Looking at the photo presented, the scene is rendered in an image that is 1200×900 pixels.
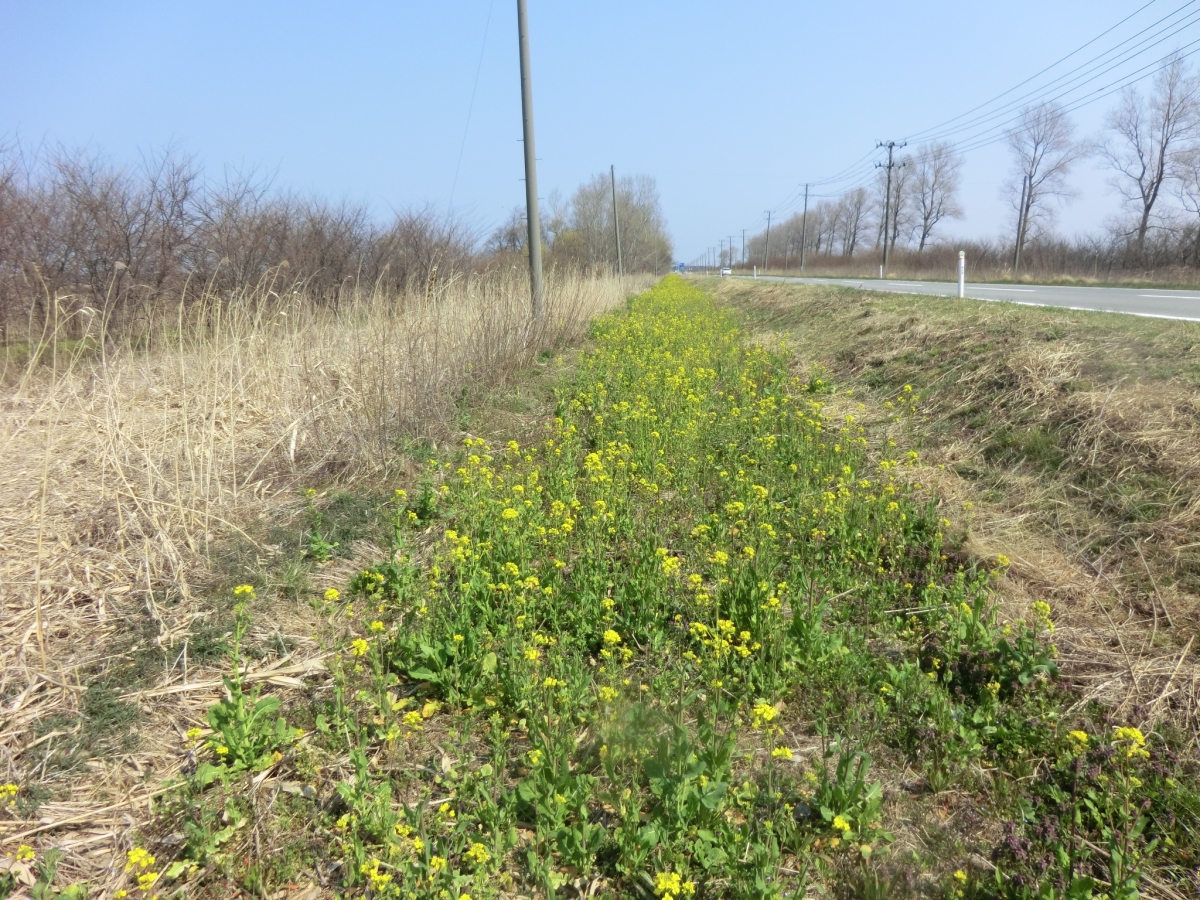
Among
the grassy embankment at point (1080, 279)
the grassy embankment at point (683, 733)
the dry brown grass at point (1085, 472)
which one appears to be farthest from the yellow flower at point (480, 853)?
the grassy embankment at point (1080, 279)

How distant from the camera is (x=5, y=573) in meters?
3.57

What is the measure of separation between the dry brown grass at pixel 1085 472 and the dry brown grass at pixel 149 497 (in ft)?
11.3

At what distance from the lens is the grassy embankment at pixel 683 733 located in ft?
7.39

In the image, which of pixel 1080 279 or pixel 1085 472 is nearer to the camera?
pixel 1085 472

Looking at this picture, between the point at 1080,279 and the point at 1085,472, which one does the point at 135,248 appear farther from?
the point at 1080,279

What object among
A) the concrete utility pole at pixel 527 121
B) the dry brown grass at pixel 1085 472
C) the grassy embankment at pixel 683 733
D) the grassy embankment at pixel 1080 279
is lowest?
the grassy embankment at pixel 683 733

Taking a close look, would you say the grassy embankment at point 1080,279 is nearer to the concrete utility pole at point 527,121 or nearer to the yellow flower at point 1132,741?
the concrete utility pole at point 527,121

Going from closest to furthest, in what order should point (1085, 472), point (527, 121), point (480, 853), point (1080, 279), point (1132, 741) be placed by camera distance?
point (480, 853) < point (1132, 741) < point (1085, 472) < point (527, 121) < point (1080, 279)

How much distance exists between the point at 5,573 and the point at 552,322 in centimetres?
929

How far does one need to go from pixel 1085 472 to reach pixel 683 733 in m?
3.47

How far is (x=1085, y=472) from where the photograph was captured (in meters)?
4.52

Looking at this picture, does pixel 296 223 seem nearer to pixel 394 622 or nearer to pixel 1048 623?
pixel 394 622

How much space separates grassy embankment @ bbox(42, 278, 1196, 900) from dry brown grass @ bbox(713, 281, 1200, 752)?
183 mm

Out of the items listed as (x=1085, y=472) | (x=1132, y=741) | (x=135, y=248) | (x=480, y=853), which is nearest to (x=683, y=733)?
(x=480, y=853)
